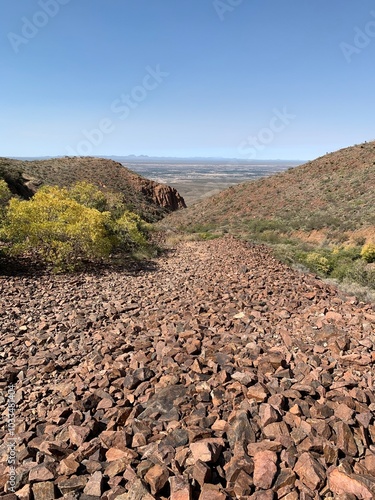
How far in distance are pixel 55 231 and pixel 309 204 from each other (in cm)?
2623

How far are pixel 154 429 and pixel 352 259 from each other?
1555cm

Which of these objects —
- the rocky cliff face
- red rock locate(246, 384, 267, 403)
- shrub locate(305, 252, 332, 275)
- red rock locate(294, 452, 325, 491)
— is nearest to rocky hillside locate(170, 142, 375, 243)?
shrub locate(305, 252, 332, 275)

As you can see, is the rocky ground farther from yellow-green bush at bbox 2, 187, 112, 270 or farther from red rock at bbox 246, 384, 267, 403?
yellow-green bush at bbox 2, 187, 112, 270

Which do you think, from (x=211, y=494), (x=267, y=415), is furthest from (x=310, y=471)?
(x=211, y=494)

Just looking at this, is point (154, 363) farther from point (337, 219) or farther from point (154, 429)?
point (337, 219)

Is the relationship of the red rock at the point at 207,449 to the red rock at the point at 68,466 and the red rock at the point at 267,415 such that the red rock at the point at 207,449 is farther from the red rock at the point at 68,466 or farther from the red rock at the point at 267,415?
the red rock at the point at 68,466

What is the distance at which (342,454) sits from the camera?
128 inches

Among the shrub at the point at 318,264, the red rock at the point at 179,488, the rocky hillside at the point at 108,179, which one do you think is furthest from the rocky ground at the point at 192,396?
the rocky hillside at the point at 108,179

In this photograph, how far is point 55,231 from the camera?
1199 cm

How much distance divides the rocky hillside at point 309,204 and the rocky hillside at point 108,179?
31.7 feet

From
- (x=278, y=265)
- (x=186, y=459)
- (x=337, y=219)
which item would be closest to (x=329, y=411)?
(x=186, y=459)

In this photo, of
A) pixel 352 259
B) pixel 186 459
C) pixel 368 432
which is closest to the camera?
pixel 186 459

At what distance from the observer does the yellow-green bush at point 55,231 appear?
1152cm

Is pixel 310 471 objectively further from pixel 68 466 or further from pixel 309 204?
pixel 309 204
